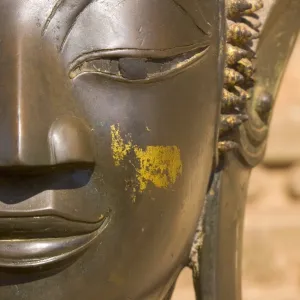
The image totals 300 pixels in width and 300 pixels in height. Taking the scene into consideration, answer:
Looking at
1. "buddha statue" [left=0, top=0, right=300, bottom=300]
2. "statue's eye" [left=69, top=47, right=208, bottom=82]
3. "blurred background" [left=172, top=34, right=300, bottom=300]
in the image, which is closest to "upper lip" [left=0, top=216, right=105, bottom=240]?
"buddha statue" [left=0, top=0, right=300, bottom=300]

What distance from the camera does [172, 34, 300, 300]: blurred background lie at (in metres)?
1.86

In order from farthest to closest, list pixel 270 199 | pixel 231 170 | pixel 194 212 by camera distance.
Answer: pixel 270 199 → pixel 231 170 → pixel 194 212

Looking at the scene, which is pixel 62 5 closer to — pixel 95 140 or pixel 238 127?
pixel 95 140

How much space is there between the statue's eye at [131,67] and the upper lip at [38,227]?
0.43ft

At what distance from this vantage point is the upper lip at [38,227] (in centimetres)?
75

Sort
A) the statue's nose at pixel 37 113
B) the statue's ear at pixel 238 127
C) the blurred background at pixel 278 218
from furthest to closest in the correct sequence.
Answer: the blurred background at pixel 278 218
the statue's ear at pixel 238 127
the statue's nose at pixel 37 113

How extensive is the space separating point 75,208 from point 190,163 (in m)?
0.14

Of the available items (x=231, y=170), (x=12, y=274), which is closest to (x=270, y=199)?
(x=231, y=170)

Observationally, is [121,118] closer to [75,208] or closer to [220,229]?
[75,208]

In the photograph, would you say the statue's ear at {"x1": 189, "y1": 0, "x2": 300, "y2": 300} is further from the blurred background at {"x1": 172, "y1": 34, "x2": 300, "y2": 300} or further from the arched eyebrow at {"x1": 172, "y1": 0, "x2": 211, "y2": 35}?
the blurred background at {"x1": 172, "y1": 34, "x2": 300, "y2": 300}

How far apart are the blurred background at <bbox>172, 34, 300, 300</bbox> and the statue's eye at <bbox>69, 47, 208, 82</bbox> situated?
108 cm

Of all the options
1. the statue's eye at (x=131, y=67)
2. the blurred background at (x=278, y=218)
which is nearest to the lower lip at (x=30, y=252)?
the statue's eye at (x=131, y=67)

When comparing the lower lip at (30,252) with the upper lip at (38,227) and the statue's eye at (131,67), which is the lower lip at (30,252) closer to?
the upper lip at (38,227)

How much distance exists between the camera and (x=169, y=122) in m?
0.82
